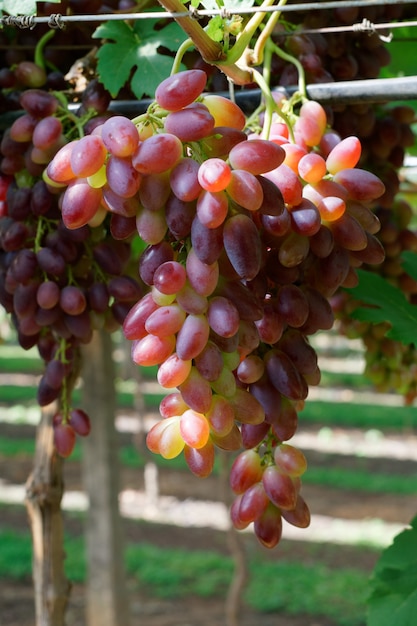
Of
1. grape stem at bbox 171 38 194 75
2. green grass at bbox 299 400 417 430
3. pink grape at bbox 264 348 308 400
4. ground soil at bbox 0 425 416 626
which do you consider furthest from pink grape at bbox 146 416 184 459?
green grass at bbox 299 400 417 430

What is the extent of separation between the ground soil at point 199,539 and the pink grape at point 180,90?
399cm

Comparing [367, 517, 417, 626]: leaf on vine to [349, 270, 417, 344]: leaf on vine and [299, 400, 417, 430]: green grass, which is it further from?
[299, 400, 417, 430]: green grass

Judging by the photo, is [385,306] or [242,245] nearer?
[242,245]

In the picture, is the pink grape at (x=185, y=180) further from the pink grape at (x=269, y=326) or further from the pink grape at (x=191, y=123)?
the pink grape at (x=269, y=326)

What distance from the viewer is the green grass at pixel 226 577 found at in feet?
16.4

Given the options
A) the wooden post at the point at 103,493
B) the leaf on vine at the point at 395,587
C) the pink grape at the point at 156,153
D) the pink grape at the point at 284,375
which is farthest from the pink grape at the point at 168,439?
the wooden post at the point at 103,493

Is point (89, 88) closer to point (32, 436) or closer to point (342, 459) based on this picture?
point (342, 459)

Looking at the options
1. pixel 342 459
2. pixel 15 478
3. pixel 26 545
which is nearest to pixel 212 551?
pixel 26 545

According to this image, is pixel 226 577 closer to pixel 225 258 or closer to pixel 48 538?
pixel 48 538

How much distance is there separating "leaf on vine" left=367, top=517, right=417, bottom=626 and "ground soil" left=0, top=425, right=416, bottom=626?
11.4 ft

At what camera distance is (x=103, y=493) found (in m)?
2.68

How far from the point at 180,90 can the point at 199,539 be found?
599 centimetres

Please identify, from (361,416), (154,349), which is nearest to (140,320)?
(154,349)

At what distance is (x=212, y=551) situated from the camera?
241 inches
